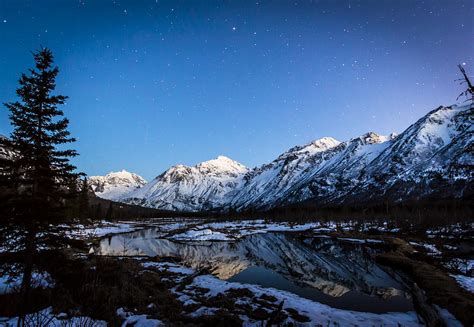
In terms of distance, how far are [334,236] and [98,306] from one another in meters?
59.6

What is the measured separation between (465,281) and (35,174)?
29572mm

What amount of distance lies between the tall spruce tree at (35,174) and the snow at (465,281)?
84.5 ft

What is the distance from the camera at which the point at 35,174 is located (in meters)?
17.1

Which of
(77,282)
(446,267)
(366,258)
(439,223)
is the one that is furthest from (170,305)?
(439,223)

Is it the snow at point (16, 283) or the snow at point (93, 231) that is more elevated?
the snow at point (16, 283)

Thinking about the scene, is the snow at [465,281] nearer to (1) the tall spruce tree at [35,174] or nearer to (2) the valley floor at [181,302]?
(2) the valley floor at [181,302]

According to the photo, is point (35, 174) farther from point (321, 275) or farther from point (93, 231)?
point (93, 231)

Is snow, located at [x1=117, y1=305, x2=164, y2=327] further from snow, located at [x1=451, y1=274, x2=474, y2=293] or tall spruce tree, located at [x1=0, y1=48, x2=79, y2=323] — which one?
snow, located at [x1=451, y1=274, x2=474, y2=293]

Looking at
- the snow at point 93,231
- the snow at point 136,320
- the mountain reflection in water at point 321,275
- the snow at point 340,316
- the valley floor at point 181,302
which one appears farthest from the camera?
the snow at point 93,231

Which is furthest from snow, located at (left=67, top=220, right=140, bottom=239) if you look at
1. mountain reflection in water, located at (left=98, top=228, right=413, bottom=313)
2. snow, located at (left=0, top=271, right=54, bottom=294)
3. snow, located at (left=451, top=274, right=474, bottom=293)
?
snow, located at (left=451, top=274, right=474, bottom=293)

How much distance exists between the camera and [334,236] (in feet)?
218

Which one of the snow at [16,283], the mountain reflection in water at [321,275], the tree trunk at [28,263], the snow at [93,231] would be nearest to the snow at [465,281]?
the mountain reflection in water at [321,275]

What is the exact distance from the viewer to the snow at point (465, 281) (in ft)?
63.4

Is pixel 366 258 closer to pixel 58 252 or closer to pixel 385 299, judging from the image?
pixel 385 299
